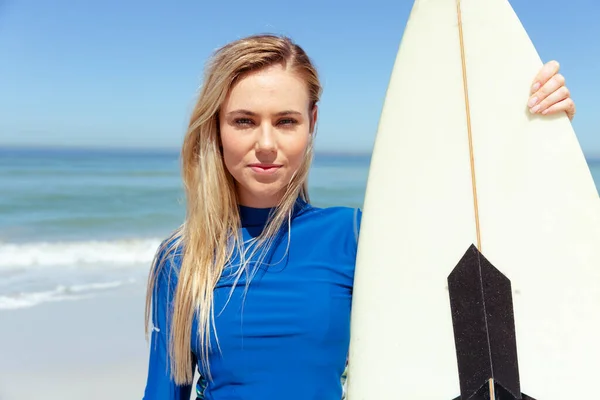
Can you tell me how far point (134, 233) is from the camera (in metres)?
11.8

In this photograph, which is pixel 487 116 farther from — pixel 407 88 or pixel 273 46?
pixel 273 46

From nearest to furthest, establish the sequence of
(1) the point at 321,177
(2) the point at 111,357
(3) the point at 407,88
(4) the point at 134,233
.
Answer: (3) the point at 407,88, (2) the point at 111,357, (4) the point at 134,233, (1) the point at 321,177

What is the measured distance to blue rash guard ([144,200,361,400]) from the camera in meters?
1.78

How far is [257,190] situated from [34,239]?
32.8 ft

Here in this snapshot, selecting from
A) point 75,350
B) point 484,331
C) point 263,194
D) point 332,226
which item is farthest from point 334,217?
point 75,350

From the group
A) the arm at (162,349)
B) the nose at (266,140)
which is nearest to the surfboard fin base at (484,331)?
the nose at (266,140)

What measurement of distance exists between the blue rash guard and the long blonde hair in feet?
0.11

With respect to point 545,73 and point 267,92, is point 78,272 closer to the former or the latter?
point 267,92

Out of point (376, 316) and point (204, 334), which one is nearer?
point (204, 334)

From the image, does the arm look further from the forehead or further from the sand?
the sand

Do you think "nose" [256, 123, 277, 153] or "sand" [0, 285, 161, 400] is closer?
"nose" [256, 123, 277, 153]

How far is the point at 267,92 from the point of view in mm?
1827

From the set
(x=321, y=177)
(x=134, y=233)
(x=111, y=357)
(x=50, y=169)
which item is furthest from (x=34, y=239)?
(x=321, y=177)

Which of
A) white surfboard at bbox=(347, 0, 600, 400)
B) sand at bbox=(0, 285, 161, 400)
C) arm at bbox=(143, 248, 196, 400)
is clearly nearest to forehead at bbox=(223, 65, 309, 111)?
white surfboard at bbox=(347, 0, 600, 400)
